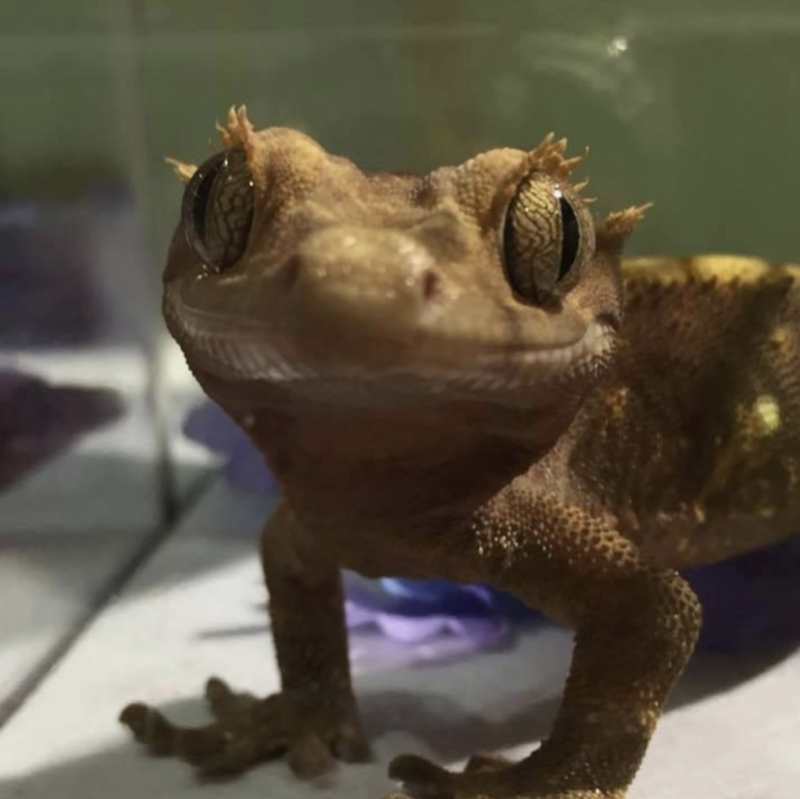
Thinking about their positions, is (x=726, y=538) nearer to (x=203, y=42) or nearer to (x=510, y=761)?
(x=510, y=761)

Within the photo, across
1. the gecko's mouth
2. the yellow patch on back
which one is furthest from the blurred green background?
the gecko's mouth

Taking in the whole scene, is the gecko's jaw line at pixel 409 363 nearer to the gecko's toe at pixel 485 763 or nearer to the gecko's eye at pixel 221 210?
the gecko's eye at pixel 221 210

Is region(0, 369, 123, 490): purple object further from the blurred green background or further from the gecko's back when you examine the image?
the gecko's back

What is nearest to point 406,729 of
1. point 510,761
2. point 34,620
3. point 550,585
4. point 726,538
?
point 510,761

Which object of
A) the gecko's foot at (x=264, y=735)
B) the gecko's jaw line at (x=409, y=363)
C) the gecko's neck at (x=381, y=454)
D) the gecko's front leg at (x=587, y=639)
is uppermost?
the gecko's jaw line at (x=409, y=363)

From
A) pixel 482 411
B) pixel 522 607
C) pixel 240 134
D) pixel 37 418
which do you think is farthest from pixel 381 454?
pixel 37 418

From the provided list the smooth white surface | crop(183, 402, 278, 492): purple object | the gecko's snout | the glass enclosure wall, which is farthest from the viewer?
crop(183, 402, 278, 492): purple object

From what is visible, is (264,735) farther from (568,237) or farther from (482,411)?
(568,237)

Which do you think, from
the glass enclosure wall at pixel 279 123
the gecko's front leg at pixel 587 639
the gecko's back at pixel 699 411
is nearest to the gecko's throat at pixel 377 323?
the gecko's front leg at pixel 587 639
